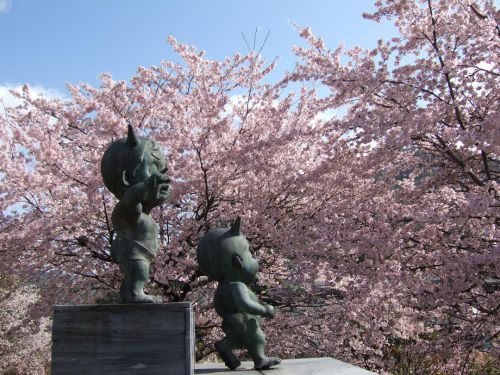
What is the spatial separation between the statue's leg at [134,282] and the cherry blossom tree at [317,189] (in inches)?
133

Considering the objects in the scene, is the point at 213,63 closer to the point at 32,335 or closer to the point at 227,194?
the point at 227,194

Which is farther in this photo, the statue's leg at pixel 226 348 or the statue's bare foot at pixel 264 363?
the statue's leg at pixel 226 348

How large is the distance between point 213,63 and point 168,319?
253 inches

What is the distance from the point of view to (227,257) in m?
4.59

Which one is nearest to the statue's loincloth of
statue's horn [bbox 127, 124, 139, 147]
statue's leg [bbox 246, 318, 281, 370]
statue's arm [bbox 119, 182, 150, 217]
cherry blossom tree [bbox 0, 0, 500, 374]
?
statue's arm [bbox 119, 182, 150, 217]

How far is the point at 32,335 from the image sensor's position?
40.1 feet

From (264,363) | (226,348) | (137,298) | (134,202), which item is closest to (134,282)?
(137,298)

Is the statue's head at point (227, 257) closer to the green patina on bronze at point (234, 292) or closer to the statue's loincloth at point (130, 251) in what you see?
the green patina on bronze at point (234, 292)

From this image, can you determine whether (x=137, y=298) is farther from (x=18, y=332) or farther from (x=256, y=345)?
(x=18, y=332)

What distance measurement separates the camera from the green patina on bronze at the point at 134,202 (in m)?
3.76

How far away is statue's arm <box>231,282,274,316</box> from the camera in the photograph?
174 inches

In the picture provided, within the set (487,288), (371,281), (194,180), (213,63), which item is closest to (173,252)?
(194,180)

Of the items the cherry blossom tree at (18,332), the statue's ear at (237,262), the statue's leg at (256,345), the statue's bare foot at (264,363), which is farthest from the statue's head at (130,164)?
the cherry blossom tree at (18,332)

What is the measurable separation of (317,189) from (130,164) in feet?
15.3
